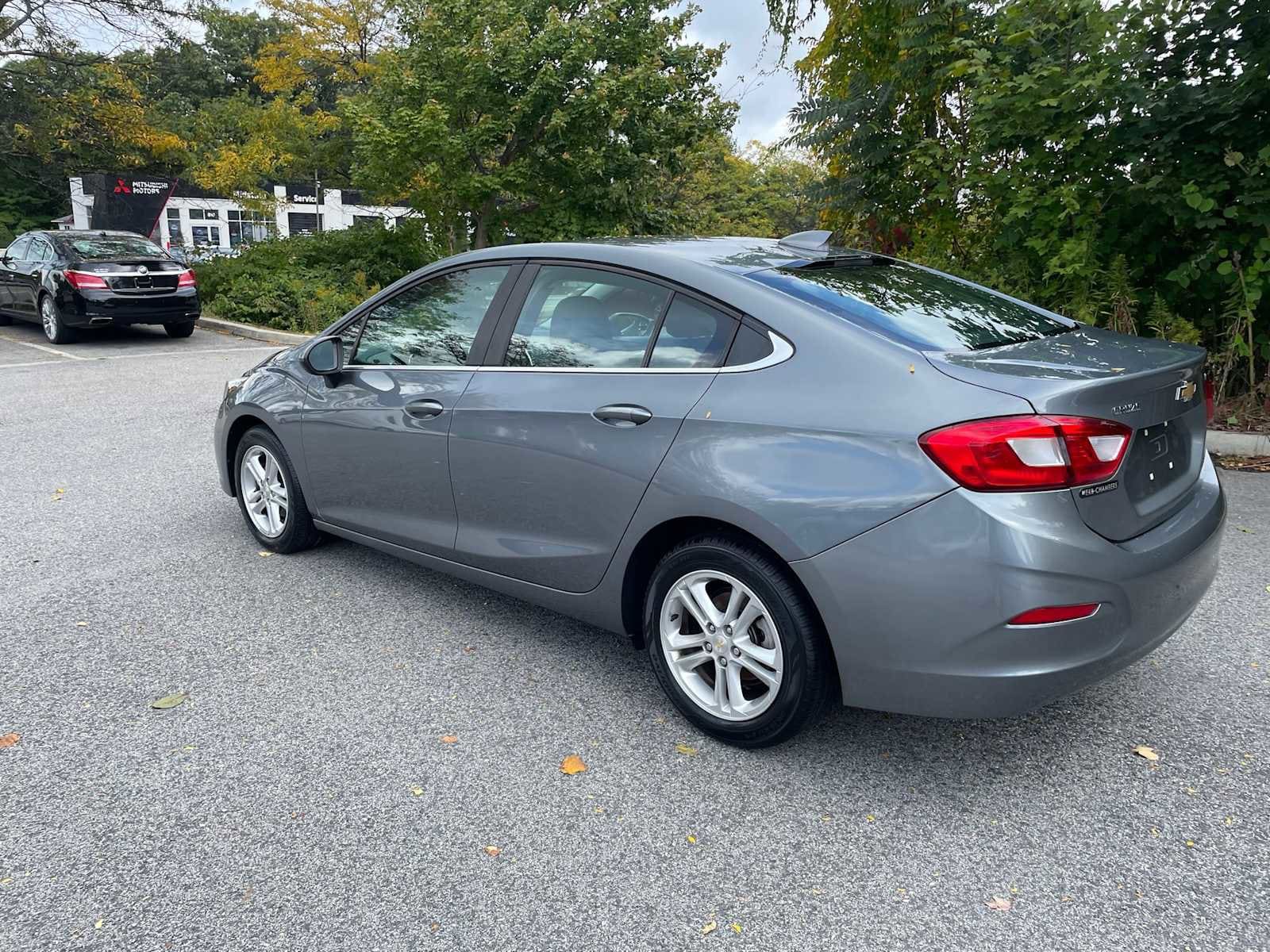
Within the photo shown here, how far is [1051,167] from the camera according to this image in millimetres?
7820

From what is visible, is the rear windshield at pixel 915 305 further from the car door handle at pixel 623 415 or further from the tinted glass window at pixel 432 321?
the tinted glass window at pixel 432 321

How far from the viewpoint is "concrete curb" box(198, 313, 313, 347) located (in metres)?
15.1

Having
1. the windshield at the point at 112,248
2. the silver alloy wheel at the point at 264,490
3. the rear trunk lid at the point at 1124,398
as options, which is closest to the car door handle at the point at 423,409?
the silver alloy wheel at the point at 264,490

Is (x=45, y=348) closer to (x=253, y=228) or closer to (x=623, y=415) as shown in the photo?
(x=253, y=228)

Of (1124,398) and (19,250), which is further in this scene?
(19,250)

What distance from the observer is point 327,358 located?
4.38m

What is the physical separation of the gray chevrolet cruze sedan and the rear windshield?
0.02 m

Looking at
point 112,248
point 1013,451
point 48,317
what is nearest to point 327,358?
point 1013,451

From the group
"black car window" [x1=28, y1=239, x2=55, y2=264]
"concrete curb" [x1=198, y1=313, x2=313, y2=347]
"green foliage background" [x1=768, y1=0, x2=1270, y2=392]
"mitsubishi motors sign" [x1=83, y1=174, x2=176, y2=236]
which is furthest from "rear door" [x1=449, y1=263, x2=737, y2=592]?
"mitsubishi motors sign" [x1=83, y1=174, x2=176, y2=236]

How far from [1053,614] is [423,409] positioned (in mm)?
2473

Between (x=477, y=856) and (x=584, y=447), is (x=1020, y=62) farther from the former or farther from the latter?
(x=477, y=856)

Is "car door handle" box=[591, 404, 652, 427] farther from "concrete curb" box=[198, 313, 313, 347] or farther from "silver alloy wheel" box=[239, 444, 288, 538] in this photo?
"concrete curb" box=[198, 313, 313, 347]

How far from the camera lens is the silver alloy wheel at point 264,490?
4941 millimetres

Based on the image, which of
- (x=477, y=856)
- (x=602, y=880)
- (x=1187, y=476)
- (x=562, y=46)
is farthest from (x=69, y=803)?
(x=562, y=46)
